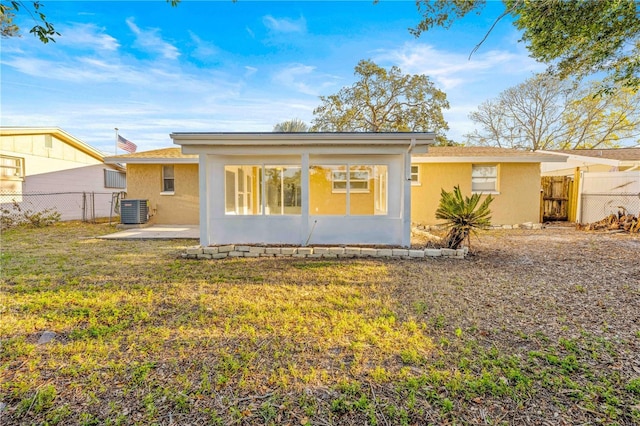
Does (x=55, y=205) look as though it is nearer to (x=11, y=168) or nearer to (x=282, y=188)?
(x=11, y=168)

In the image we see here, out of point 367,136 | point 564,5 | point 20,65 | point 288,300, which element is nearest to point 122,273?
point 288,300

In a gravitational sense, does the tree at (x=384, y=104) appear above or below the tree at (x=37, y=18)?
above

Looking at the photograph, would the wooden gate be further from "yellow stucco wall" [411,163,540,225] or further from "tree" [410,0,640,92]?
"tree" [410,0,640,92]

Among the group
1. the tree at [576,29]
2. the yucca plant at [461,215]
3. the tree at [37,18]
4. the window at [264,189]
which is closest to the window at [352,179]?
the window at [264,189]

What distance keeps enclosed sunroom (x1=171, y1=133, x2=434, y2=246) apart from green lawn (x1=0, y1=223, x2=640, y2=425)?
2349mm

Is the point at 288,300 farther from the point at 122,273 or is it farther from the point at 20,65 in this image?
the point at 20,65

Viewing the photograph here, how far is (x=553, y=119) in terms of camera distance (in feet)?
80.3

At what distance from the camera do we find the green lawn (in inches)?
85.0

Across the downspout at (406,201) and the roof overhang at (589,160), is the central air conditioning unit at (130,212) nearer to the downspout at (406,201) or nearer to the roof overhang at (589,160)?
the downspout at (406,201)

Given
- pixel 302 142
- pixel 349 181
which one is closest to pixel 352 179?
pixel 349 181

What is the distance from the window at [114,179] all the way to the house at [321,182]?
20.4ft

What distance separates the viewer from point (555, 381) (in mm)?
2432

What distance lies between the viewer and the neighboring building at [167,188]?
12742 millimetres

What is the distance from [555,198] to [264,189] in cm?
1238
